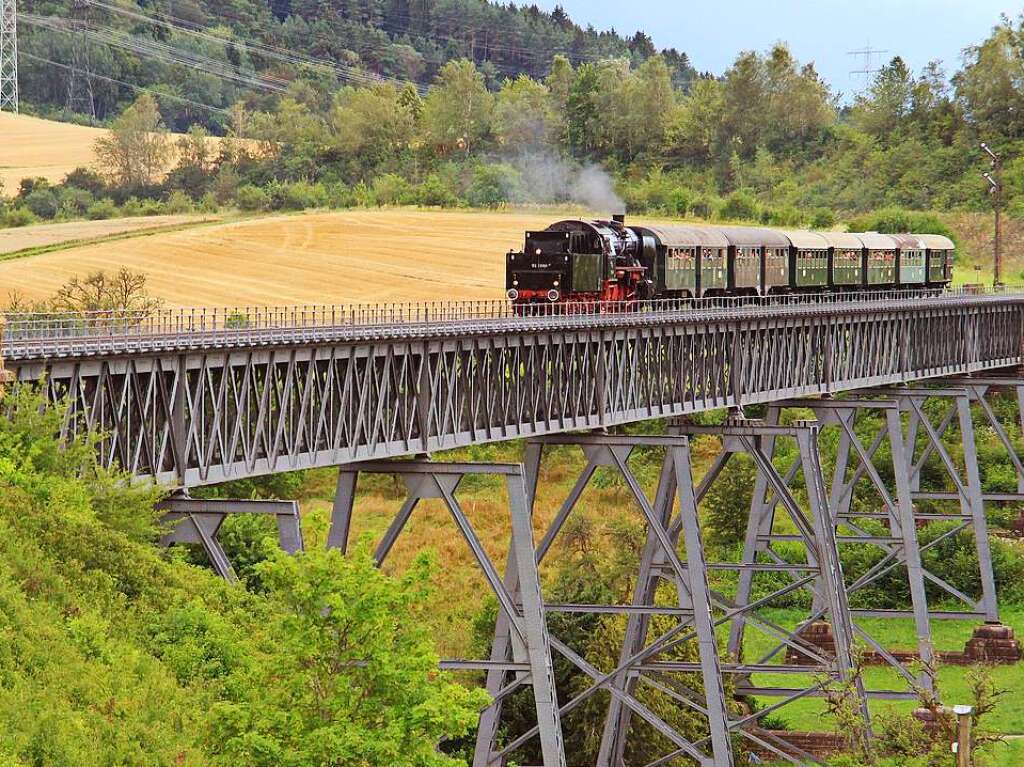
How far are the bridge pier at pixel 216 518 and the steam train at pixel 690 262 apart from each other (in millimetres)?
16890

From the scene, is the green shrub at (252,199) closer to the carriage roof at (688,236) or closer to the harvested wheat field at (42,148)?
the harvested wheat field at (42,148)

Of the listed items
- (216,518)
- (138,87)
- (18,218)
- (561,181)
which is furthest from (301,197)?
(216,518)

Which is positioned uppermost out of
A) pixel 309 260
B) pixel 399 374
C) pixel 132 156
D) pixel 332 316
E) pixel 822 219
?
pixel 332 316

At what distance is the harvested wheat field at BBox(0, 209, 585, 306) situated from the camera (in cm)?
8300

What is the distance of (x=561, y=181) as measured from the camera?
413 ft

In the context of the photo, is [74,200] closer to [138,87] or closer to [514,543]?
[138,87]

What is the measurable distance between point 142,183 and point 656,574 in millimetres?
84091

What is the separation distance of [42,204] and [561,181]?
3348 centimetres

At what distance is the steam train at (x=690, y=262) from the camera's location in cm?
4925

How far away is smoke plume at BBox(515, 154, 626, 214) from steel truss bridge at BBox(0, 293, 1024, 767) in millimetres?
52409

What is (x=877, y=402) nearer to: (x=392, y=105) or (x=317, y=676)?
(x=317, y=676)

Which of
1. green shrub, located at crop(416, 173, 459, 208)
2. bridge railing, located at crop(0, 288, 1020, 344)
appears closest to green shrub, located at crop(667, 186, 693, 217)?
green shrub, located at crop(416, 173, 459, 208)

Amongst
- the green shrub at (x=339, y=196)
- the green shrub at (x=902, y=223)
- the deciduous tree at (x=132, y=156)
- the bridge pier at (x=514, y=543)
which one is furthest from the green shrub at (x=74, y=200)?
the bridge pier at (x=514, y=543)

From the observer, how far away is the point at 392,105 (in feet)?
459
